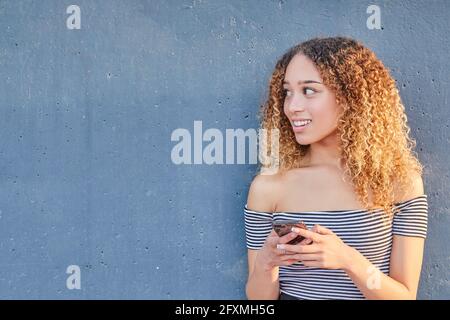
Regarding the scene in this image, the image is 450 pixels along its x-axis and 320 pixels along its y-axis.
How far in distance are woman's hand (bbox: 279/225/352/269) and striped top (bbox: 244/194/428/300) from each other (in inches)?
4.7

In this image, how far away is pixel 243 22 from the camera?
89.3 inches

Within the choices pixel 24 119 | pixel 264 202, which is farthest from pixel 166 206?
pixel 24 119

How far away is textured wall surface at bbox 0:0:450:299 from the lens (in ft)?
7.47

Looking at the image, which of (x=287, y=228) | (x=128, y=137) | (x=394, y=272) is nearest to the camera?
(x=287, y=228)

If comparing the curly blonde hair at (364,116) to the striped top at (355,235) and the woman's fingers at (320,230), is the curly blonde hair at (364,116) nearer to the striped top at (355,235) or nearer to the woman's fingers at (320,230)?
the striped top at (355,235)

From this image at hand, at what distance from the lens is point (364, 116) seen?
78.0 inches

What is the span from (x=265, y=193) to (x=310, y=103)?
0.33 m

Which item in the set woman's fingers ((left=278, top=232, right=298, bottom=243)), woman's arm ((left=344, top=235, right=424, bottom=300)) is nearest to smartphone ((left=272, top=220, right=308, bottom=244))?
woman's fingers ((left=278, top=232, right=298, bottom=243))

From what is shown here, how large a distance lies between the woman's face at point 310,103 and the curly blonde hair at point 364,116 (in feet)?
0.08

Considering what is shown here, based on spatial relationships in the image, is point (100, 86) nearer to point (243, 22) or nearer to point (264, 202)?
point (243, 22)

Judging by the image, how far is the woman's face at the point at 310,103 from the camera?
198 centimetres

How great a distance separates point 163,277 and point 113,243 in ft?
0.74

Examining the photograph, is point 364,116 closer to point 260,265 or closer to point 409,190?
point 409,190

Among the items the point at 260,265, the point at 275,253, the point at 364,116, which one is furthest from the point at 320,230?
the point at 364,116
